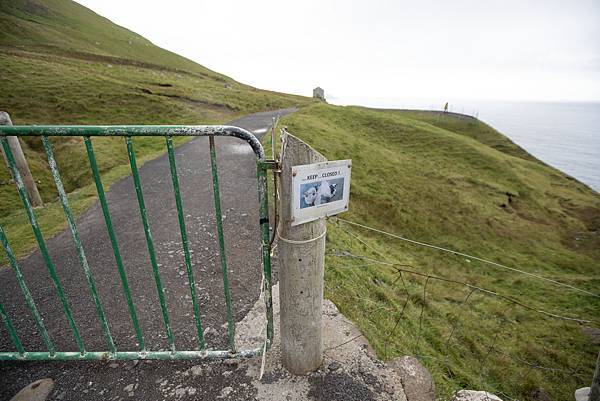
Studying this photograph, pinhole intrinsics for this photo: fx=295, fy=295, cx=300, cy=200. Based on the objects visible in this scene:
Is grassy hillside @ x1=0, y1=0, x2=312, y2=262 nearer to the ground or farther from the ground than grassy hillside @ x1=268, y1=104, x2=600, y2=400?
farther from the ground

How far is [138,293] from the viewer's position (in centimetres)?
407

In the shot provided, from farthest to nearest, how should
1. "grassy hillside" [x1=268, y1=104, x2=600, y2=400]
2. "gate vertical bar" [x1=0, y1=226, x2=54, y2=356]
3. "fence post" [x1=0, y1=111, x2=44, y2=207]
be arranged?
"fence post" [x1=0, y1=111, x2=44, y2=207], "grassy hillside" [x1=268, y1=104, x2=600, y2=400], "gate vertical bar" [x1=0, y1=226, x2=54, y2=356]

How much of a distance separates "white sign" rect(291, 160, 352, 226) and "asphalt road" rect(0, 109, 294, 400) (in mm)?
1789

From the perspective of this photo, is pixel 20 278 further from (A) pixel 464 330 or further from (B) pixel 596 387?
(A) pixel 464 330

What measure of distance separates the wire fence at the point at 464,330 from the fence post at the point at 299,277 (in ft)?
3.56

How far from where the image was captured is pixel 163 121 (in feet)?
72.0

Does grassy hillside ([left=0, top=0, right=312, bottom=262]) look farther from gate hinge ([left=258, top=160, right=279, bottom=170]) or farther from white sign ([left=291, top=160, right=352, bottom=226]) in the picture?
white sign ([left=291, top=160, right=352, bottom=226])

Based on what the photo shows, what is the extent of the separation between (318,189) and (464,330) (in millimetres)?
6745

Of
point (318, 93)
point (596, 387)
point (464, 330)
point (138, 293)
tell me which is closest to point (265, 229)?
point (138, 293)

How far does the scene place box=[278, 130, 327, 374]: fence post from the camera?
2.15 metres

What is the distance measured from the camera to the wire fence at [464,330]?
429 cm

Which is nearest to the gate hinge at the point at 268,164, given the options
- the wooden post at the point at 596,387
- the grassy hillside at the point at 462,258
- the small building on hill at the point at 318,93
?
the grassy hillside at the point at 462,258

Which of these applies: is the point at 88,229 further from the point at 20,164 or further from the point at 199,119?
the point at 199,119

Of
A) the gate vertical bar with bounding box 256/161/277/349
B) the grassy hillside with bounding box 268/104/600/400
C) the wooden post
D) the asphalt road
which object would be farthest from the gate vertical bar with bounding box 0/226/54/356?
the wooden post
